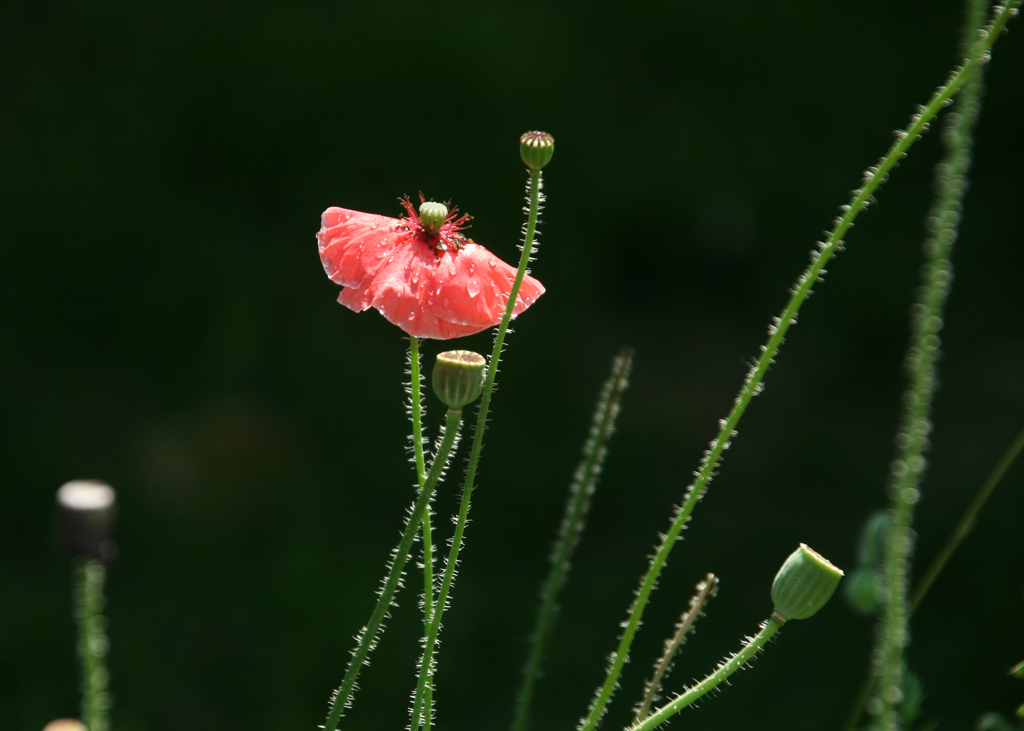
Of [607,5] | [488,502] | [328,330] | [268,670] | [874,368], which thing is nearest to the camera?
[268,670]

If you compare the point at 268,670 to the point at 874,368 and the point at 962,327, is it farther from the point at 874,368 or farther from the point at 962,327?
the point at 962,327

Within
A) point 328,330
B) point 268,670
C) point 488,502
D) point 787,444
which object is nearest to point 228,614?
point 268,670

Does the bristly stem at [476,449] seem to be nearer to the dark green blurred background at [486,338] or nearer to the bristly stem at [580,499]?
the bristly stem at [580,499]

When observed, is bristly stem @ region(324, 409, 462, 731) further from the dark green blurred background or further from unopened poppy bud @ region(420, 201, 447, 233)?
the dark green blurred background

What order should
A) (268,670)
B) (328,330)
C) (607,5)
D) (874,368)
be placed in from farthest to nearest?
(607,5), (874,368), (328,330), (268,670)

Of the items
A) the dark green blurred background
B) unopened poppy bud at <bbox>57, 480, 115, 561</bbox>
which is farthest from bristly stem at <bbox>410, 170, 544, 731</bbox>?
the dark green blurred background

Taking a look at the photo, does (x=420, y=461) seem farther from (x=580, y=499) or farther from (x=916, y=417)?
(x=916, y=417)
